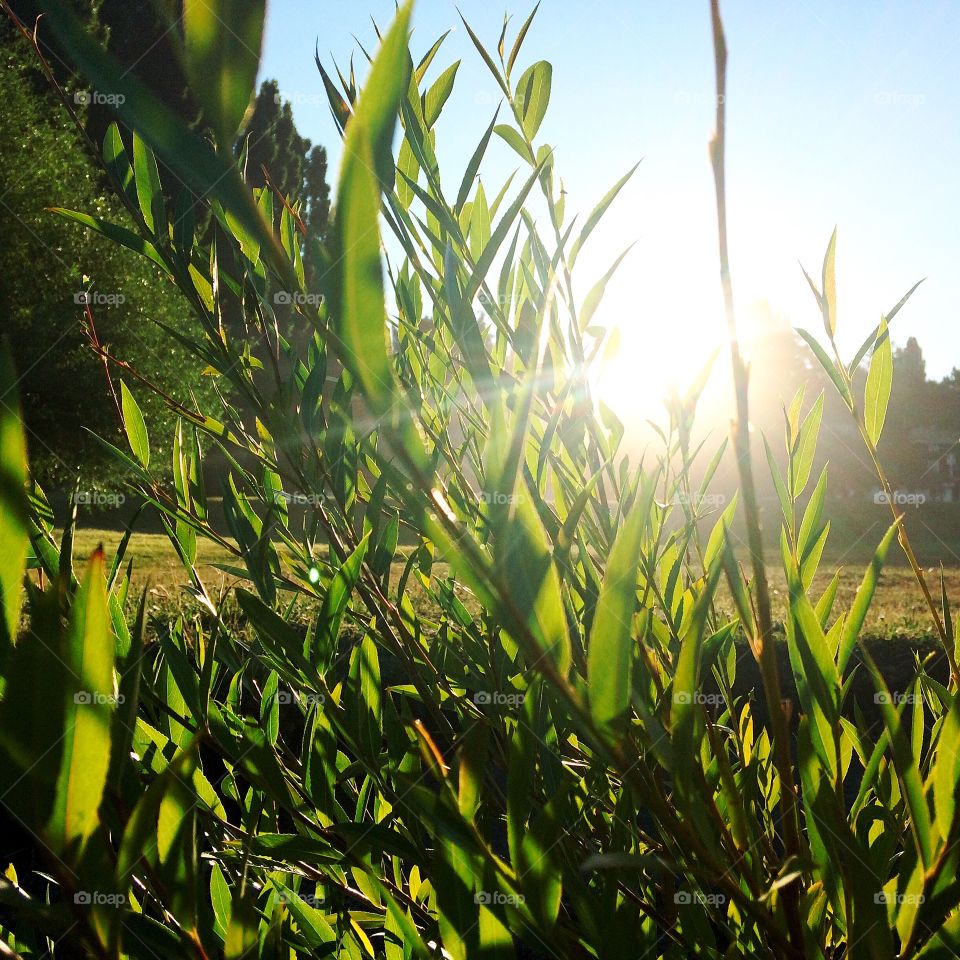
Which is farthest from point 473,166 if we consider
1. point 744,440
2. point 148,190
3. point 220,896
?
point 220,896

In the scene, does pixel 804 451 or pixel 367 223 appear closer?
pixel 367 223

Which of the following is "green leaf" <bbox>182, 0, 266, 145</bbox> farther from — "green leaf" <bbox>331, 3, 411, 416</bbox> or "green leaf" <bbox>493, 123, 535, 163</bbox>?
"green leaf" <bbox>493, 123, 535, 163</bbox>

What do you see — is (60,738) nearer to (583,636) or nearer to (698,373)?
(583,636)

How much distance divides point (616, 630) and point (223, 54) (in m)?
0.16

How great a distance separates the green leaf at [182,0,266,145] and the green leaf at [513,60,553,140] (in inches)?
16.3

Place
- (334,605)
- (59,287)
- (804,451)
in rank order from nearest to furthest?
(334,605)
(804,451)
(59,287)

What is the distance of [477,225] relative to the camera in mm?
586

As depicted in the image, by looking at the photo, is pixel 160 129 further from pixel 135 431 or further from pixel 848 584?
pixel 848 584

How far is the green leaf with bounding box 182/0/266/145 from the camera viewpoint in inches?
6.4

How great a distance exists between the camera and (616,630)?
0.20 meters

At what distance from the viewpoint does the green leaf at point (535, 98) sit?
0.55 meters

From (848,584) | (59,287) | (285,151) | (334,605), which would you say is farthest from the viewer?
(285,151)

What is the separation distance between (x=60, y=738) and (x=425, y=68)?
51cm

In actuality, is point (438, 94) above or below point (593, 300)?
above
